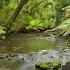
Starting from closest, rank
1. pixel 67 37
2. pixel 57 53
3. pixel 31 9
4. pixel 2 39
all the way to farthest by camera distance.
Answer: pixel 57 53, pixel 2 39, pixel 67 37, pixel 31 9

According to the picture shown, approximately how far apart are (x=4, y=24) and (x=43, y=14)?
42.0 feet

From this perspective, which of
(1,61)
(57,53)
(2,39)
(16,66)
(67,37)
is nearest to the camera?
(16,66)

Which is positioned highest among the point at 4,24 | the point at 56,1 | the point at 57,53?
the point at 56,1

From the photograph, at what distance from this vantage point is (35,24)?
26.4m

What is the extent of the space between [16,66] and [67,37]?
8.18m

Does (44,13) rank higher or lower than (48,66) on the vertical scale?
higher

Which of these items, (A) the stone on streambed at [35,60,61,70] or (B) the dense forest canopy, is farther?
(B) the dense forest canopy

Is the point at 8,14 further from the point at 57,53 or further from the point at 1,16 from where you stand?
the point at 57,53

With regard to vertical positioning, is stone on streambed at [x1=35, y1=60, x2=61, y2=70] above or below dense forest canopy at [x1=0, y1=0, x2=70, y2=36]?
below

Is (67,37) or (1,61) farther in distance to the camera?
(67,37)

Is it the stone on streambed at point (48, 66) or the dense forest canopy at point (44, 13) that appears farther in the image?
the dense forest canopy at point (44, 13)

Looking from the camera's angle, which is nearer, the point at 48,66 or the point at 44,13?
the point at 48,66

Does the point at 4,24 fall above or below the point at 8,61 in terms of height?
above

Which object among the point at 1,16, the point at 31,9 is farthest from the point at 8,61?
the point at 31,9
